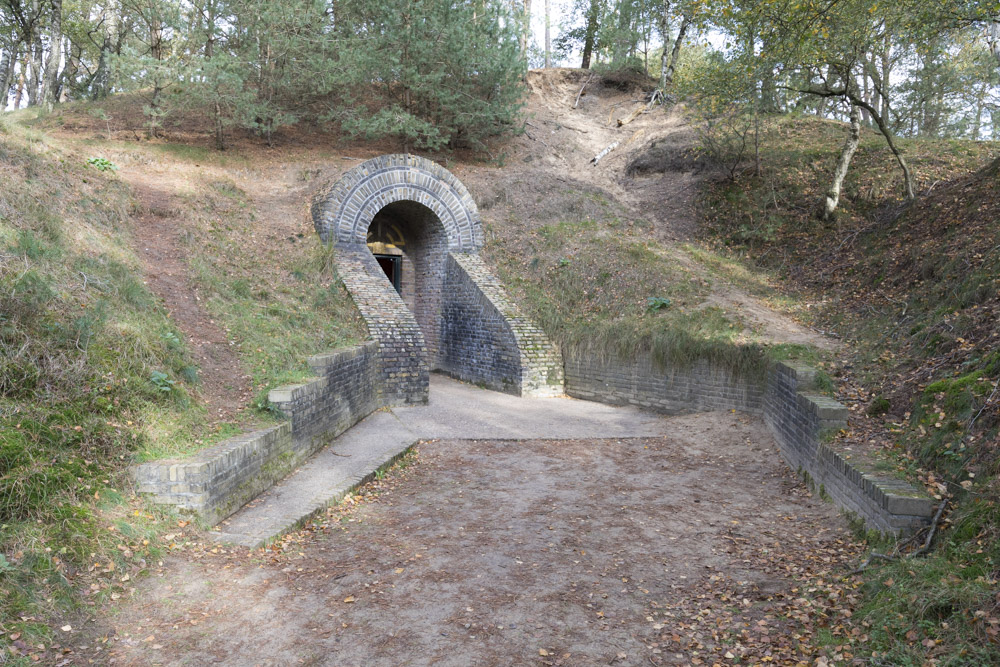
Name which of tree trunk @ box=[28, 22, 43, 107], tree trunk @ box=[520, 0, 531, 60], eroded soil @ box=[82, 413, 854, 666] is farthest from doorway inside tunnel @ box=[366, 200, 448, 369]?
tree trunk @ box=[28, 22, 43, 107]

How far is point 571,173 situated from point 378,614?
1731 cm

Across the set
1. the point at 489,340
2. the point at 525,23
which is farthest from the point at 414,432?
the point at 525,23

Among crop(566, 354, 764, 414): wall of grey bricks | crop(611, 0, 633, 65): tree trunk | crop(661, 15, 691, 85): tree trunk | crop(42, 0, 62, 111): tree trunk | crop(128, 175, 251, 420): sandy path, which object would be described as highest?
crop(611, 0, 633, 65): tree trunk

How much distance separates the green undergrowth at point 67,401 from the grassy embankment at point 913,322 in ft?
16.2

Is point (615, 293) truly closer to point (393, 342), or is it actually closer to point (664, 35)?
point (393, 342)

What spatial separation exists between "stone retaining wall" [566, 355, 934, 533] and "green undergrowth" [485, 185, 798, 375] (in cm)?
30

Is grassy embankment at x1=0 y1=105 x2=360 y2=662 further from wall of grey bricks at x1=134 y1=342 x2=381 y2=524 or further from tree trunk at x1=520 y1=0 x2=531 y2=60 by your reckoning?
tree trunk at x1=520 y1=0 x2=531 y2=60

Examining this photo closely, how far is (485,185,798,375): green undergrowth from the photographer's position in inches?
412

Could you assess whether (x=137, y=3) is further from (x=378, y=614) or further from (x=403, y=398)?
(x=378, y=614)

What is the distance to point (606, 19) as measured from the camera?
25578 millimetres

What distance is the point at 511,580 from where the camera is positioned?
15.3 feet

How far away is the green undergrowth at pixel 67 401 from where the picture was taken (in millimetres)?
3766

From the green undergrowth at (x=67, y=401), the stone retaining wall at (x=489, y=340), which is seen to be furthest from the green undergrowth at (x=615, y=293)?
the green undergrowth at (x=67, y=401)

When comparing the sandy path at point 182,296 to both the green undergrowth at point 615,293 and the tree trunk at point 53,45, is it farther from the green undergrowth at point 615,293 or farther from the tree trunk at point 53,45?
the green undergrowth at point 615,293
